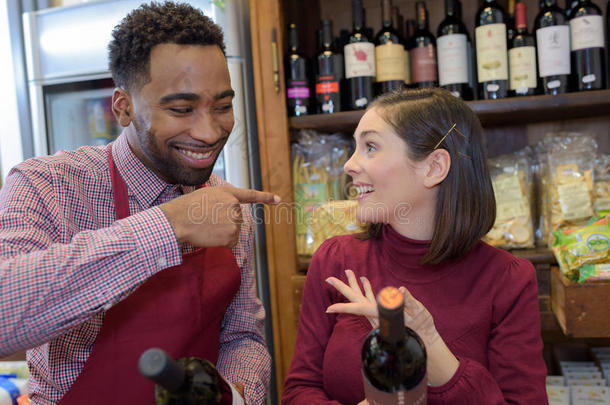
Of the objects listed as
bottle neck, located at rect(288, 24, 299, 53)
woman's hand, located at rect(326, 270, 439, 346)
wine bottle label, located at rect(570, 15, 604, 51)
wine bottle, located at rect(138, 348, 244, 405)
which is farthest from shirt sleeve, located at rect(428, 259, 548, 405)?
bottle neck, located at rect(288, 24, 299, 53)

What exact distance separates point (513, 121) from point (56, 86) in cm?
186

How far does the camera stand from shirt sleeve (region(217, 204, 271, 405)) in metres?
1.22

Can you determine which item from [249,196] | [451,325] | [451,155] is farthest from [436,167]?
[249,196]

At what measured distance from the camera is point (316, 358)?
1197 mm

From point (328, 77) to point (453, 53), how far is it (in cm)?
44

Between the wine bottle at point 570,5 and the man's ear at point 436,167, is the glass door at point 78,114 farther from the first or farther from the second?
the wine bottle at point 570,5

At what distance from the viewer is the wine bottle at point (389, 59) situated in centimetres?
182

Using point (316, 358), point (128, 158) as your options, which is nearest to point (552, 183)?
point (316, 358)

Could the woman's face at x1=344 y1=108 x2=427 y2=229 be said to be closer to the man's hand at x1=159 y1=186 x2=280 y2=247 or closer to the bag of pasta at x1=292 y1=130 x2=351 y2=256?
the man's hand at x1=159 y1=186 x2=280 y2=247

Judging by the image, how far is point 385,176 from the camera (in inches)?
47.0

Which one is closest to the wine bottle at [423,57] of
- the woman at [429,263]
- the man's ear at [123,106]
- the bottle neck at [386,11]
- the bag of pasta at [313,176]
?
the bottle neck at [386,11]

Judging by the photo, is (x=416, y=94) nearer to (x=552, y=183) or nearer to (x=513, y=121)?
(x=552, y=183)

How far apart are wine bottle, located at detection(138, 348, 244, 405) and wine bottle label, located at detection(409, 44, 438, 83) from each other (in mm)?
1404

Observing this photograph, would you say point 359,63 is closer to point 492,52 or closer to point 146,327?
point 492,52
